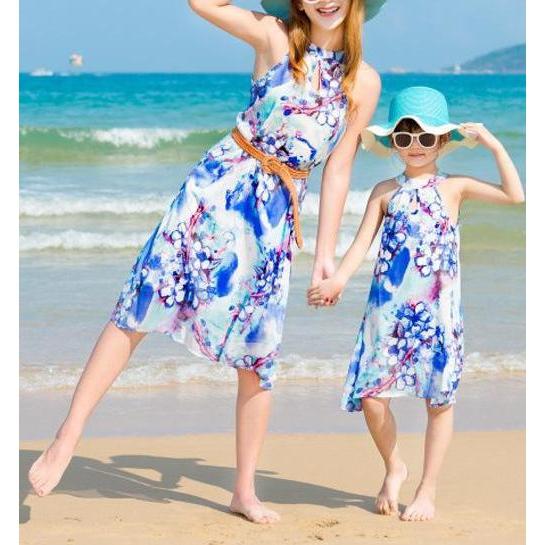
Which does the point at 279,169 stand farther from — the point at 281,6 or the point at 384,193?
the point at 281,6

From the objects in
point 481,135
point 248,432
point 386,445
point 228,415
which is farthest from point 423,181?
point 228,415

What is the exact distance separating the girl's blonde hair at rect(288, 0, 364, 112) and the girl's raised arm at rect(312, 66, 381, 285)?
63 millimetres

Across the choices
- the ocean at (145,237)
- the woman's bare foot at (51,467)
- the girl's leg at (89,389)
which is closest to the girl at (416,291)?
the ocean at (145,237)

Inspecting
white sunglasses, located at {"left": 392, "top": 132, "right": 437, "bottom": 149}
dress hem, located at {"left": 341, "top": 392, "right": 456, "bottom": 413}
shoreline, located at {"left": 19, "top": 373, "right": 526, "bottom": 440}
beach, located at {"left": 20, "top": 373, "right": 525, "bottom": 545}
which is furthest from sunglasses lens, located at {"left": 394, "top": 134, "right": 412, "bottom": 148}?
shoreline, located at {"left": 19, "top": 373, "right": 526, "bottom": 440}

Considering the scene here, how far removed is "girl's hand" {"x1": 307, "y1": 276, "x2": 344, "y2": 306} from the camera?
437 cm

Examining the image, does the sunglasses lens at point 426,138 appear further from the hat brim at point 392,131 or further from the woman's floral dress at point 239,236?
the woman's floral dress at point 239,236

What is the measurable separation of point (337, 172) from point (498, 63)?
3137 centimetres

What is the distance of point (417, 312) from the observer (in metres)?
4.41

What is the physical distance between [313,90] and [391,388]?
3.36 ft

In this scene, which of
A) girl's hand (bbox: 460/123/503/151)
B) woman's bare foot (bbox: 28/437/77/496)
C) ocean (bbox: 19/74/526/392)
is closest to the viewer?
woman's bare foot (bbox: 28/437/77/496)

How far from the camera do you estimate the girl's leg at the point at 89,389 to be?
4258 mm

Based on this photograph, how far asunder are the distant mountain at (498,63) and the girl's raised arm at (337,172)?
94.3 ft

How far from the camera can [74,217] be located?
11992 mm

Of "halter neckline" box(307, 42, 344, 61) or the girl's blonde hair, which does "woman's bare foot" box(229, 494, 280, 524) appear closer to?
the girl's blonde hair
